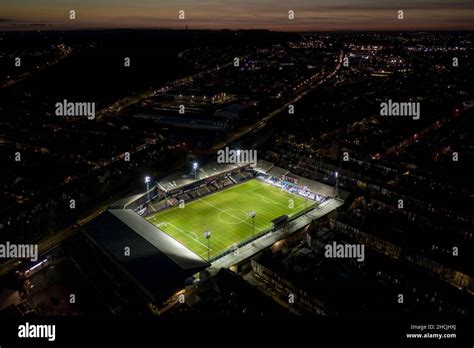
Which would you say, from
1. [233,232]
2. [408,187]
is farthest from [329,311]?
[408,187]

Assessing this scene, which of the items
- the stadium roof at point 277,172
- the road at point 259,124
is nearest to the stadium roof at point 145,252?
the stadium roof at point 277,172

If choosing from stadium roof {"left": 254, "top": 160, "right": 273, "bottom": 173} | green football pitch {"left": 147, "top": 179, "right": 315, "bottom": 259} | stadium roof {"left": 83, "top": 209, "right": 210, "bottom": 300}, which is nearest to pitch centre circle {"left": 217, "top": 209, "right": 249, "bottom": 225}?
green football pitch {"left": 147, "top": 179, "right": 315, "bottom": 259}

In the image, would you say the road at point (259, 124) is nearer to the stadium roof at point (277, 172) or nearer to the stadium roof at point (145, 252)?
the stadium roof at point (277, 172)

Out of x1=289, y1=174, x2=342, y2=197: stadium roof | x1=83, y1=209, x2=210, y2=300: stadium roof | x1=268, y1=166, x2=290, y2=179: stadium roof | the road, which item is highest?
the road

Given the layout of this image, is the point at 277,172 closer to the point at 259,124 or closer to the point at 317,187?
the point at 317,187

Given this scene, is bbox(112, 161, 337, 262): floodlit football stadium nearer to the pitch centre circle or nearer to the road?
the pitch centre circle

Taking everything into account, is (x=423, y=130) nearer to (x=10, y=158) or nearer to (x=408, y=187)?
(x=408, y=187)

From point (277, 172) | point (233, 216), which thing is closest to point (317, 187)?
point (277, 172)
